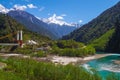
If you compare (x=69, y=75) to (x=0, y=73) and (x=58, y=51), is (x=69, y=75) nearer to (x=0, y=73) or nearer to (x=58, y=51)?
(x=0, y=73)

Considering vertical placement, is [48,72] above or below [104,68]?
above

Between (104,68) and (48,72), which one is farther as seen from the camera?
(104,68)

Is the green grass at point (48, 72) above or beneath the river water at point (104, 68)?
above

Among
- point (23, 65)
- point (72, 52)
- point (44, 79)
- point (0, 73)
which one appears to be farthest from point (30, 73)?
point (72, 52)

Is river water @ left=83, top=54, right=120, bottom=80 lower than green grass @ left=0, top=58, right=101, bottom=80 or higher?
lower

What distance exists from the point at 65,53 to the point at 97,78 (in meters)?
128

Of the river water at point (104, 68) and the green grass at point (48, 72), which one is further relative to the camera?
the river water at point (104, 68)

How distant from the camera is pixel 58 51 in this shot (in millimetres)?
180625

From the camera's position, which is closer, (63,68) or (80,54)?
(63,68)

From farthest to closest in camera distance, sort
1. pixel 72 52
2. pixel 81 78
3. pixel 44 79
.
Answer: pixel 72 52 → pixel 44 79 → pixel 81 78

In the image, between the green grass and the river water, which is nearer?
the green grass

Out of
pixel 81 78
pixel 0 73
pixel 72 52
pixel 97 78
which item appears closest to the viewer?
pixel 0 73

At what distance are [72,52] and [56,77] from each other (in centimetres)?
12246

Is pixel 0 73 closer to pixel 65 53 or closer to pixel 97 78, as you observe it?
pixel 97 78
